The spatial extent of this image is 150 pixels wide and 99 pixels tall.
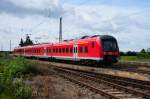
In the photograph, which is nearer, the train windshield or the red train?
the red train

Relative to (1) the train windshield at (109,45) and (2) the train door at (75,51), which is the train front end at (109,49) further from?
(2) the train door at (75,51)

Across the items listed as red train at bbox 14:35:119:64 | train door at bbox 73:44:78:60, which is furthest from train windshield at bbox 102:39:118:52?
train door at bbox 73:44:78:60

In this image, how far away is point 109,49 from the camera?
3059 cm

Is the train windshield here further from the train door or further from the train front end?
the train door

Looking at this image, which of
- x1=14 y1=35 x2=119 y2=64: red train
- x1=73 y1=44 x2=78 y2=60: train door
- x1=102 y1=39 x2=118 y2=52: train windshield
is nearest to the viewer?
x1=14 y1=35 x2=119 y2=64: red train

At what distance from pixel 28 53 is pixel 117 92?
48.2 meters

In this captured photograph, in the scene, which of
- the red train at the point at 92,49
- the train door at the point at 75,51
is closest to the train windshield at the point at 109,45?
the red train at the point at 92,49

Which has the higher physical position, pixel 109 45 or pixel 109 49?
pixel 109 45

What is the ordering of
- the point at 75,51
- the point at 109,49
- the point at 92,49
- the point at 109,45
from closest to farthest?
→ the point at 109,49
the point at 109,45
the point at 92,49
the point at 75,51

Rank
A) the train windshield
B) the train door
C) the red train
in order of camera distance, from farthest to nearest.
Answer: the train door
the train windshield
the red train

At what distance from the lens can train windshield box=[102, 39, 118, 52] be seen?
3020 centimetres

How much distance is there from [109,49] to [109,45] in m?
0.38

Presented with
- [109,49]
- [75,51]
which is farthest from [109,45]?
[75,51]

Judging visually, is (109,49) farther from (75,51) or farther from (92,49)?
(75,51)
